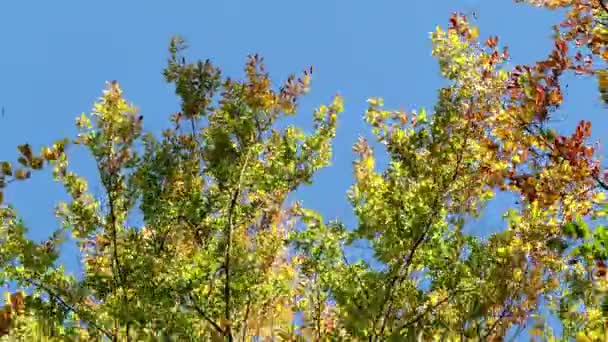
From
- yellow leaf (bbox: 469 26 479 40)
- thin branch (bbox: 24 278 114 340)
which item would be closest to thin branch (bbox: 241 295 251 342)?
thin branch (bbox: 24 278 114 340)

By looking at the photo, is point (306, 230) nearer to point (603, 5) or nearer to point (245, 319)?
point (245, 319)

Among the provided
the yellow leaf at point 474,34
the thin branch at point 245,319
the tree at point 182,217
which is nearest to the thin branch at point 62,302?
the tree at point 182,217

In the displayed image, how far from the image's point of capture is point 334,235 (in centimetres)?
541

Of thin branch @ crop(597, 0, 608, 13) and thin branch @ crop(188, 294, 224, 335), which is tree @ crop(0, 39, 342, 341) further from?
thin branch @ crop(597, 0, 608, 13)

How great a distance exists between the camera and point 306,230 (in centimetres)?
538

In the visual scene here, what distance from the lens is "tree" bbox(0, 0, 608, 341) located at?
5.38m

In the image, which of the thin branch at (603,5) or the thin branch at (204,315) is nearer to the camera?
the thin branch at (603,5)

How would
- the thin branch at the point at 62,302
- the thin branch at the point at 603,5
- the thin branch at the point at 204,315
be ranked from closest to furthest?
the thin branch at the point at 603,5 → the thin branch at the point at 204,315 → the thin branch at the point at 62,302

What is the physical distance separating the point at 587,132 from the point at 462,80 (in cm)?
154

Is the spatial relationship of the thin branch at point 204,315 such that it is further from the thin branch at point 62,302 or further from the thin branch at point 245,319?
the thin branch at point 62,302

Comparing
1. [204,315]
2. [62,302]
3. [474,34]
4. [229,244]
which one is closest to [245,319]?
[204,315]

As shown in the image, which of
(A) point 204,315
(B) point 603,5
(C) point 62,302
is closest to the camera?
(B) point 603,5

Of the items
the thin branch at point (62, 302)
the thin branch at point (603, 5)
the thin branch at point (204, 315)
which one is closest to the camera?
the thin branch at point (603, 5)

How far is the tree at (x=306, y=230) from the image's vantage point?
5379 mm
